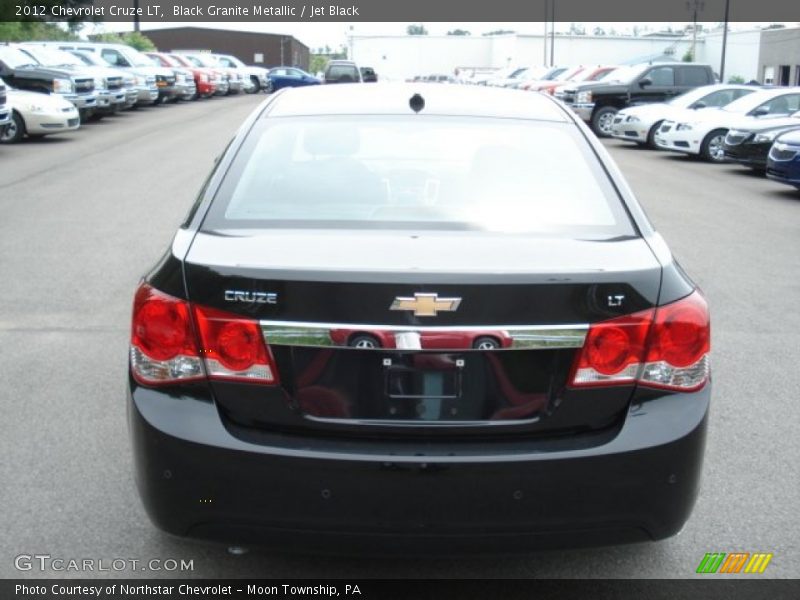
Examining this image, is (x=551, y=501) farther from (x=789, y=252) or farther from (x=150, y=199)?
(x=150, y=199)

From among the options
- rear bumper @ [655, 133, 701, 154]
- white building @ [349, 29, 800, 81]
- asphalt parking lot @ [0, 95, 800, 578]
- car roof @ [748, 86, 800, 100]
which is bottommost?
asphalt parking lot @ [0, 95, 800, 578]

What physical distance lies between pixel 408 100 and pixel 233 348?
175 cm

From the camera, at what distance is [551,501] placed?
3.01 metres

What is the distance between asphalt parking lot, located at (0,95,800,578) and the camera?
376cm

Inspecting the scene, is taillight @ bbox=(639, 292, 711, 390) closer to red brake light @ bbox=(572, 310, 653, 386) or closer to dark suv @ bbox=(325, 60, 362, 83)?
red brake light @ bbox=(572, 310, 653, 386)

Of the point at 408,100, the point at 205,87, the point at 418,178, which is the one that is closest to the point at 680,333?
the point at 418,178

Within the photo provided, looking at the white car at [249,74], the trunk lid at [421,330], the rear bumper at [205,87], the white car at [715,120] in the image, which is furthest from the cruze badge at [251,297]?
the white car at [249,74]

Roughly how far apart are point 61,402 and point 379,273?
123 inches

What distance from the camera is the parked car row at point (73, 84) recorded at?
19.5m

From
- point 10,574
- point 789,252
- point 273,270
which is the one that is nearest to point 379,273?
point 273,270

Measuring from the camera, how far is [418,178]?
396cm

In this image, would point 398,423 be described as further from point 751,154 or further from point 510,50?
point 510,50
